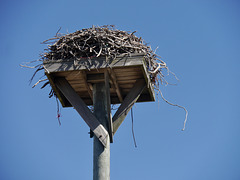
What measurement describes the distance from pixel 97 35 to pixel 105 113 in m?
1.29

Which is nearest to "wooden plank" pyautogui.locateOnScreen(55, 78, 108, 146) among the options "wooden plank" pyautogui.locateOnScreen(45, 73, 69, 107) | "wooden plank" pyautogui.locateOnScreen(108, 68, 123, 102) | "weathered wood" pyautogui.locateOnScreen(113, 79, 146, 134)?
"wooden plank" pyautogui.locateOnScreen(45, 73, 69, 107)

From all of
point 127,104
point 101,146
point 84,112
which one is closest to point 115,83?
point 127,104

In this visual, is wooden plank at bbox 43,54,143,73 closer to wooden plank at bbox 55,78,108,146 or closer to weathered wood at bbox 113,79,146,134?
wooden plank at bbox 55,78,108,146

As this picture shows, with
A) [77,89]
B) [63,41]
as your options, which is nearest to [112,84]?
[77,89]

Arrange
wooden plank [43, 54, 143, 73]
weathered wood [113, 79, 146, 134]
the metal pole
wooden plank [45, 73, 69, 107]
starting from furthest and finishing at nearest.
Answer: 1. wooden plank [45, 73, 69, 107]
2. weathered wood [113, 79, 146, 134]
3. wooden plank [43, 54, 143, 73]
4. the metal pole

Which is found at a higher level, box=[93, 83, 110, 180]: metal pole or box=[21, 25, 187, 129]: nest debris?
box=[21, 25, 187, 129]: nest debris

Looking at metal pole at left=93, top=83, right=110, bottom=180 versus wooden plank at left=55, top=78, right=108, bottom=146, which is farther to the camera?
wooden plank at left=55, top=78, right=108, bottom=146

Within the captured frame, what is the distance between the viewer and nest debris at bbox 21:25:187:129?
5824 millimetres

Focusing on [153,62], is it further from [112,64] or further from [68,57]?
[68,57]

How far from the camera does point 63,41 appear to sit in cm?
615

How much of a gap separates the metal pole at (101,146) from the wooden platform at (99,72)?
216 mm

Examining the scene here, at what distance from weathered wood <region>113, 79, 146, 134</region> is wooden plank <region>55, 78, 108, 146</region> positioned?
0.29 m

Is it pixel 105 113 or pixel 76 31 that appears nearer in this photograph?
pixel 105 113

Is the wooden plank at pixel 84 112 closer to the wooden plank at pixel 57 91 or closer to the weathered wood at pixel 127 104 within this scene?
the wooden plank at pixel 57 91
